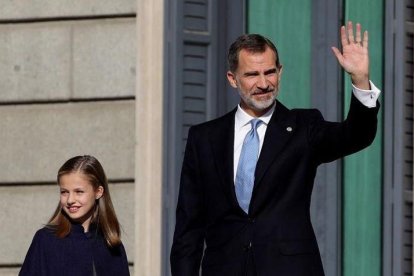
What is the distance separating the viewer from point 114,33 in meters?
12.2

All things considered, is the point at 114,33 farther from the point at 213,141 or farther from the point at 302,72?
the point at 213,141

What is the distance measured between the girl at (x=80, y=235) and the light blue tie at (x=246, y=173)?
1.32 meters

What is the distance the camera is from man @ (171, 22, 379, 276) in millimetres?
7836

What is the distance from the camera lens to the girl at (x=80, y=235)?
9.02 m

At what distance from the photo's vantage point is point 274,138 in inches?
313

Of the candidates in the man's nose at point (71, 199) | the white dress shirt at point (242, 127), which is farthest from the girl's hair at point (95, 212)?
the white dress shirt at point (242, 127)

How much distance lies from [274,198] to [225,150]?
13.0 inches

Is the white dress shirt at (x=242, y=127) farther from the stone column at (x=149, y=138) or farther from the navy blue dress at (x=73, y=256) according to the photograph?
the stone column at (x=149, y=138)

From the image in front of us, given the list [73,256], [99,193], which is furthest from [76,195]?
[73,256]

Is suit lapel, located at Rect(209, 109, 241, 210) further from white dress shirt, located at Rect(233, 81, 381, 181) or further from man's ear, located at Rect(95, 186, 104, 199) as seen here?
man's ear, located at Rect(95, 186, 104, 199)

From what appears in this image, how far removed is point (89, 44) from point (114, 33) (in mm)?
217

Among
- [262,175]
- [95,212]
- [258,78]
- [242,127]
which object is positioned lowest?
[95,212]

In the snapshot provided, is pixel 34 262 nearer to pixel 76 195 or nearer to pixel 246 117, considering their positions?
pixel 76 195

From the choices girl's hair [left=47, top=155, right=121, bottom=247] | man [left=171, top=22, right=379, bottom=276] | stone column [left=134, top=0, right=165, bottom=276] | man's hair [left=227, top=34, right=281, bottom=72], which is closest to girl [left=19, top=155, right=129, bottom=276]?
girl's hair [left=47, top=155, right=121, bottom=247]
